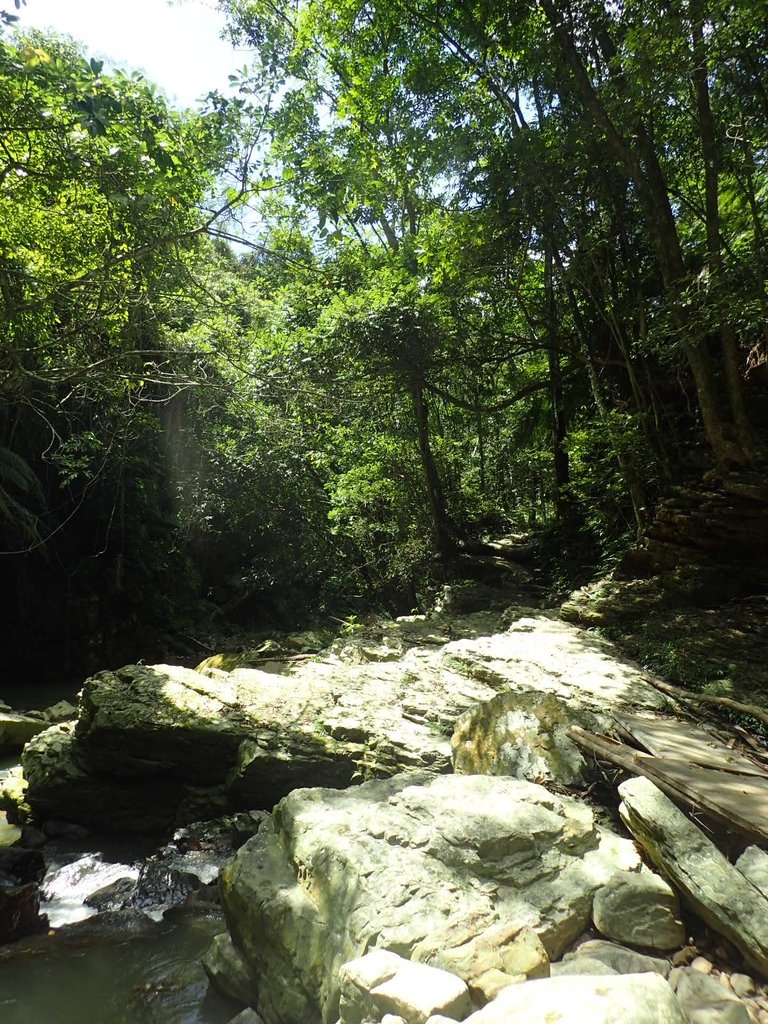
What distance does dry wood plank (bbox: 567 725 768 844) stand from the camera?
326cm

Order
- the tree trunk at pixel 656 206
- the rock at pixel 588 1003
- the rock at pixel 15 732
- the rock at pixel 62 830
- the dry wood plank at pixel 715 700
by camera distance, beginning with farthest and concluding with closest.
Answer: the tree trunk at pixel 656 206 → the rock at pixel 15 732 → the rock at pixel 62 830 → the dry wood plank at pixel 715 700 → the rock at pixel 588 1003

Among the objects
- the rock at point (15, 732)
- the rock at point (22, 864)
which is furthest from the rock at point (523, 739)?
the rock at point (15, 732)

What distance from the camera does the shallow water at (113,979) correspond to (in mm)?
3641

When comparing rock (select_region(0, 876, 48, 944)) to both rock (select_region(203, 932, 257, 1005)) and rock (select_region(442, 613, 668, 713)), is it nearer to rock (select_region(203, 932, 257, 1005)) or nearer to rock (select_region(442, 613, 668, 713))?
rock (select_region(203, 932, 257, 1005))

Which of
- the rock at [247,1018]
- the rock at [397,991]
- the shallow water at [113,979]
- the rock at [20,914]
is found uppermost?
the rock at [397,991]

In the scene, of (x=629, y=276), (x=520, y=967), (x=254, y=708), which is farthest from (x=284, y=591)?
(x=520, y=967)

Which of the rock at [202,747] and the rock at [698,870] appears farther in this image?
the rock at [202,747]

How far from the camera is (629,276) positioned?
10.8m

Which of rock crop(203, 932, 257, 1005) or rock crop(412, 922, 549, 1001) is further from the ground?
rock crop(412, 922, 549, 1001)

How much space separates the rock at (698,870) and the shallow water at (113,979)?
2607 mm

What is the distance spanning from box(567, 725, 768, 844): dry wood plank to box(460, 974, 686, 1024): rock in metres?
1.31

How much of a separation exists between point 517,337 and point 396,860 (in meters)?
10.9

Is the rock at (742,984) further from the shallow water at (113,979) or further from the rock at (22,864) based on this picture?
the rock at (22,864)

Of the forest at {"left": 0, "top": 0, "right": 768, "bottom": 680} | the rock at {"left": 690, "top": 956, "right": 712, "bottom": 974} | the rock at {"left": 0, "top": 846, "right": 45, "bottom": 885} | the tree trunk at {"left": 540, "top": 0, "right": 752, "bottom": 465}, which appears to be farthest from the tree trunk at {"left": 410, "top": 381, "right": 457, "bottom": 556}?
the rock at {"left": 690, "top": 956, "right": 712, "bottom": 974}
